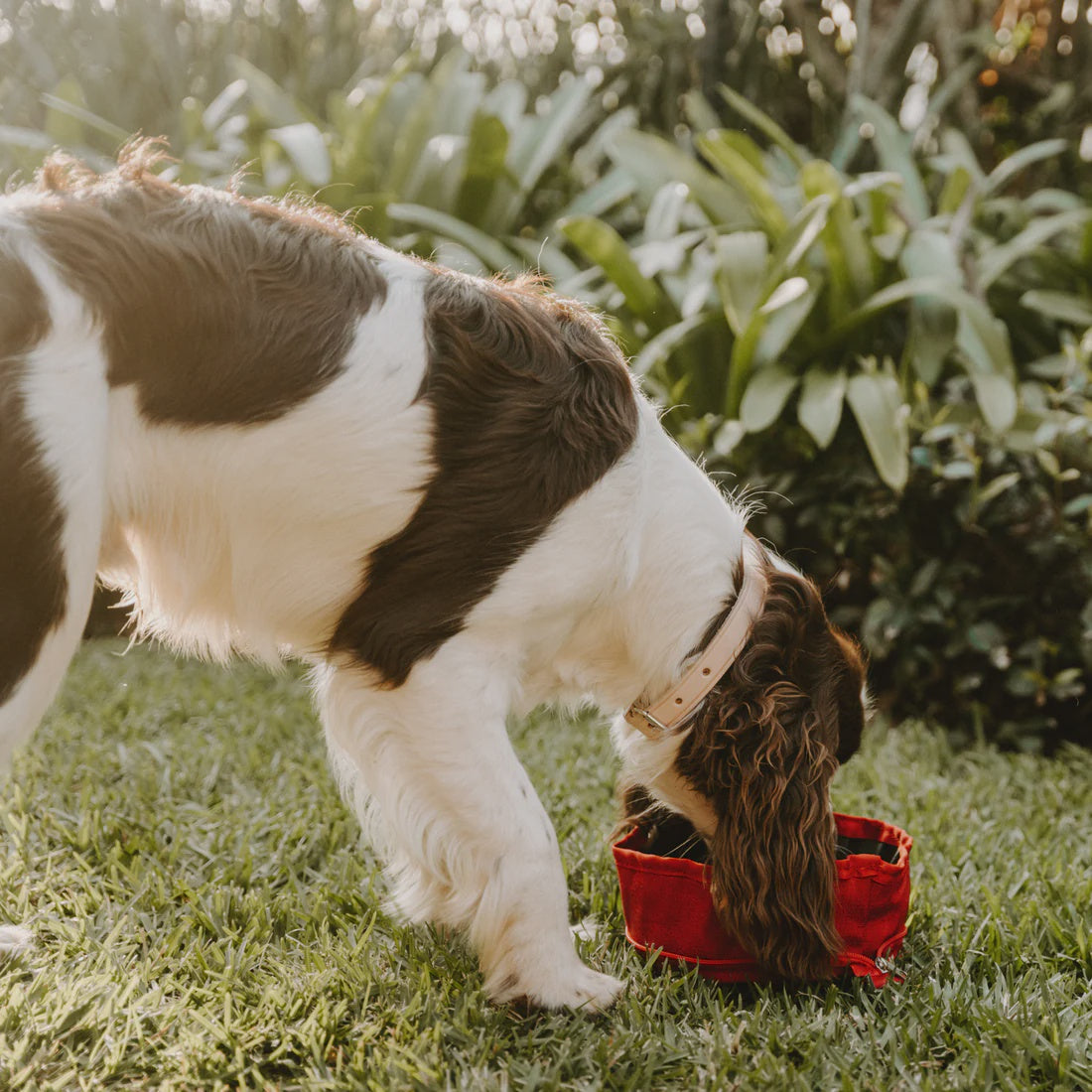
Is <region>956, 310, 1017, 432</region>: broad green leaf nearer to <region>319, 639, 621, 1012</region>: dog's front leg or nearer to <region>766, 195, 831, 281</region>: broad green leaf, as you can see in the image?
<region>766, 195, 831, 281</region>: broad green leaf

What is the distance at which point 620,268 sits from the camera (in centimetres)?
393

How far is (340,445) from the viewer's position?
170 cm

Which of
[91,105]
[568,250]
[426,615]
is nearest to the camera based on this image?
[426,615]

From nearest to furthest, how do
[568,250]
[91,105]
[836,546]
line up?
1. [836,546]
2. [568,250]
3. [91,105]

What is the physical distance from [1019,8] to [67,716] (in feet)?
18.8

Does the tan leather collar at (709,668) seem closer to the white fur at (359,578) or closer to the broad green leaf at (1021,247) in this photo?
the white fur at (359,578)

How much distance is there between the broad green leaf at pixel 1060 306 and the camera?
12.8ft

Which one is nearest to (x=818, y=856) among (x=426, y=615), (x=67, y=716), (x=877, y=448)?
(x=426, y=615)

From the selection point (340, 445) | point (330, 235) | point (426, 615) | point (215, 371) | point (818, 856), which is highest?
point (330, 235)

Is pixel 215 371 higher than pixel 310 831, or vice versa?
pixel 215 371

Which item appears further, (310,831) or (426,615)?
(310,831)

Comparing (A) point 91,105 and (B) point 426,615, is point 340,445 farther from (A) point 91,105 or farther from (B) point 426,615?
(A) point 91,105

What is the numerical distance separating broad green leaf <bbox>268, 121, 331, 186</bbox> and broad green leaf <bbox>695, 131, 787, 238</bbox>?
1.46 m

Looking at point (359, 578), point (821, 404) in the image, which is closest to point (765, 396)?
point (821, 404)
